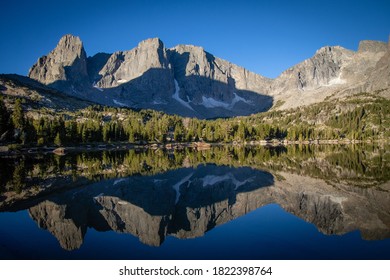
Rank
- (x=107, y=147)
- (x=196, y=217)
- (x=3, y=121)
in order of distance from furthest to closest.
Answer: (x=107, y=147) → (x=3, y=121) → (x=196, y=217)

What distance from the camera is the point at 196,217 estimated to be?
27078 mm

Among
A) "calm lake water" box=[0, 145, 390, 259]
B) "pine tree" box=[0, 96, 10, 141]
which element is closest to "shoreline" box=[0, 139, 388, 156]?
"pine tree" box=[0, 96, 10, 141]

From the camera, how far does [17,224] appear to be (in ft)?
80.0

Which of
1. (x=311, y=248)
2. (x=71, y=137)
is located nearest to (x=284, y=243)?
(x=311, y=248)

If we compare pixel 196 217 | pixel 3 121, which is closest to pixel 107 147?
pixel 3 121

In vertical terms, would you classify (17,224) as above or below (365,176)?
below

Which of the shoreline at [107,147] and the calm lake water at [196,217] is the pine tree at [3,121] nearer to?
the shoreline at [107,147]

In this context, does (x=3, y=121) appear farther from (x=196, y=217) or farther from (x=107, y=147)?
(x=196, y=217)

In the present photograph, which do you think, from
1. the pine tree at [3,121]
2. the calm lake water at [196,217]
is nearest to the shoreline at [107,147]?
the pine tree at [3,121]

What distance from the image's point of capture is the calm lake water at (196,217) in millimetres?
18594

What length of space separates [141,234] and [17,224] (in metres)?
9.99

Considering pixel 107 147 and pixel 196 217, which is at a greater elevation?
pixel 107 147

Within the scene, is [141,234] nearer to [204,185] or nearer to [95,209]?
[95,209]
